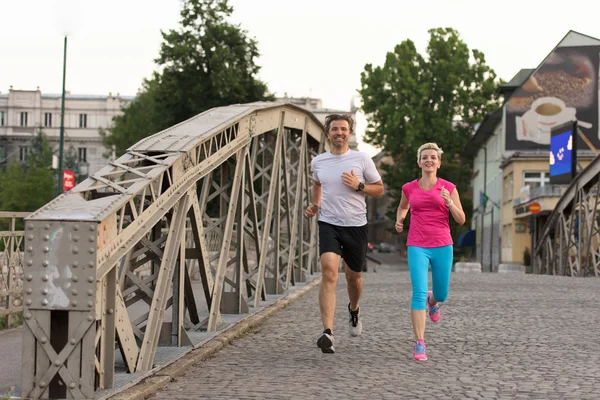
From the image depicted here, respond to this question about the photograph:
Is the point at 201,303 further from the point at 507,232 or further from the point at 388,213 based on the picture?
the point at 388,213

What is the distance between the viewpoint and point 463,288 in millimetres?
18969

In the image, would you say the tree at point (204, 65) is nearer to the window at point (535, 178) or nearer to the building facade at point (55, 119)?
the window at point (535, 178)

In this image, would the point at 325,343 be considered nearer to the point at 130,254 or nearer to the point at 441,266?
the point at 441,266

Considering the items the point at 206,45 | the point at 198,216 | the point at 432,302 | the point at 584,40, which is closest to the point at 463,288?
the point at 432,302

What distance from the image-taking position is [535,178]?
6178cm

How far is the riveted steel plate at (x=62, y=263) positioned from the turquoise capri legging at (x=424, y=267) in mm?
3498

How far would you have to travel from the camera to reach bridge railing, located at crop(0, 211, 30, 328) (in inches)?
488

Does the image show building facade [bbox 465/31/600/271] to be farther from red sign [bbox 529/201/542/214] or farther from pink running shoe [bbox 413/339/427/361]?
pink running shoe [bbox 413/339/427/361]

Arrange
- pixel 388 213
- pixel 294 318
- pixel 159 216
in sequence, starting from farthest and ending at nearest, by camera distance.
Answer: pixel 388 213
pixel 294 318
pixel 159 216

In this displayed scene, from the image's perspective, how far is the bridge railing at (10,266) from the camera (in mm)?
12406

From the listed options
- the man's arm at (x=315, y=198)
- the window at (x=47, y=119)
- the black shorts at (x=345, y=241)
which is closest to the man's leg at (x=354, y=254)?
the black shorts at (x=345, y=241)

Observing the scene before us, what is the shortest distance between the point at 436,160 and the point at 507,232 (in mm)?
57247

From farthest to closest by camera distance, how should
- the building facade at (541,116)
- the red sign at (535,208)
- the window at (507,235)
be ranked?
the window at (507,235) → the building facade at (541,116) → the red sign at (535,208)

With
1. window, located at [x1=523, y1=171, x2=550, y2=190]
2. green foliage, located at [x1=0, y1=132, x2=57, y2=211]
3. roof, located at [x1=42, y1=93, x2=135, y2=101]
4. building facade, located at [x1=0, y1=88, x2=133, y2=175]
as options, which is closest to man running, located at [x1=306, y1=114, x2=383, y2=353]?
green foliage, located at [x1=0, y1=132, x2=57, y2=211]
